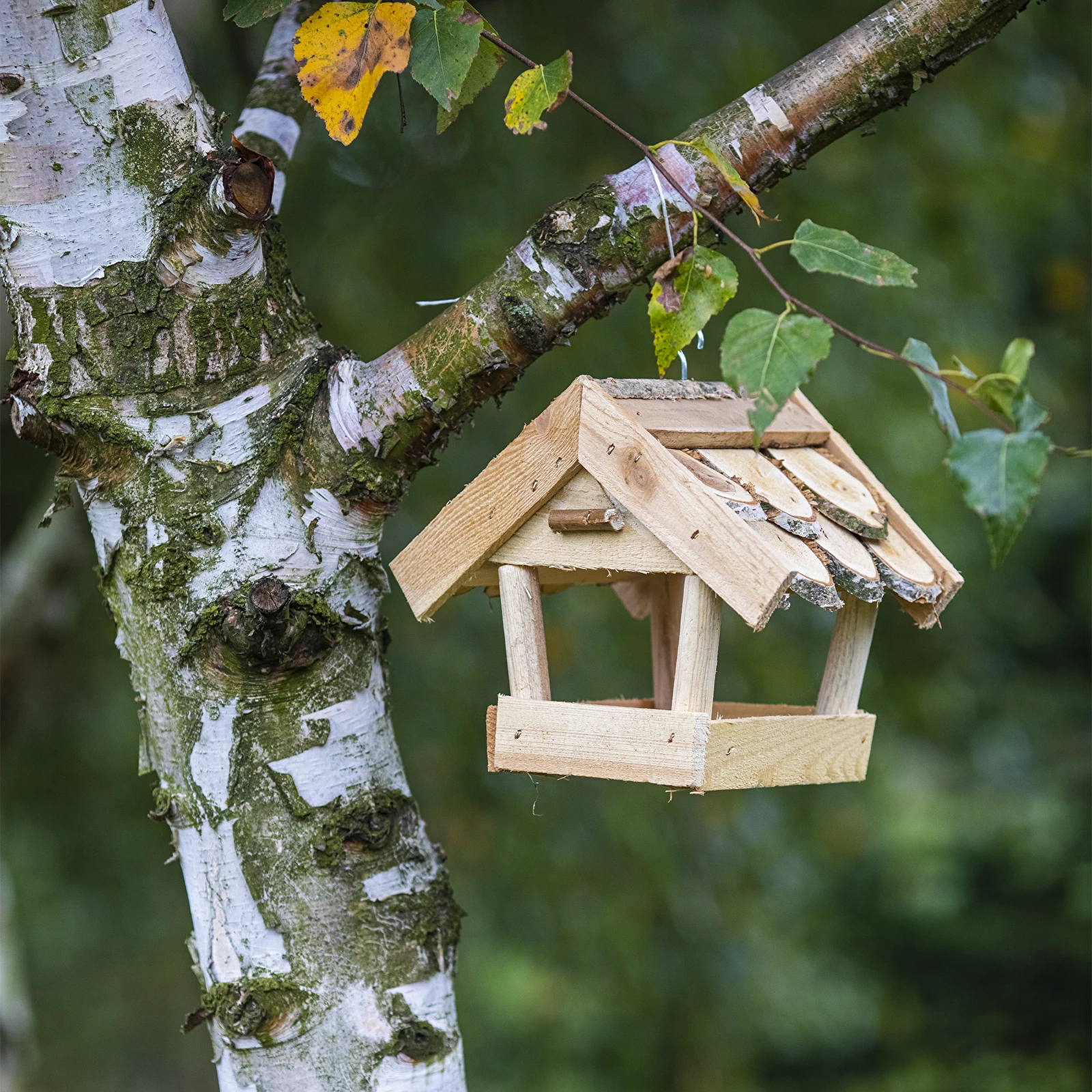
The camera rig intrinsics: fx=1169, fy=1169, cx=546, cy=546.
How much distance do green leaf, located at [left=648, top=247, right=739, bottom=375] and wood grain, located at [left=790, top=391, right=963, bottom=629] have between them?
32 cm

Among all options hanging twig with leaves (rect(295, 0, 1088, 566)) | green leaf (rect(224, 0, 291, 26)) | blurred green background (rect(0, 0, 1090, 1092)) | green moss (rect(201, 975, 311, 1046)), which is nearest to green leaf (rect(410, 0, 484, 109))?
hanging twig with leaves (rect(295, 0, 1088, 566))

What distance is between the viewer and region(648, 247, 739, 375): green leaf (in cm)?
95

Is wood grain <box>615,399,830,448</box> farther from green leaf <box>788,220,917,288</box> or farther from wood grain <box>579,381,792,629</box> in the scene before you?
green leaf <box>788,220,917,288</box>

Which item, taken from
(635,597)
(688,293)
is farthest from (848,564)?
(635,597)

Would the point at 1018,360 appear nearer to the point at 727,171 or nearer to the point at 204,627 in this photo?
the point at 727,171

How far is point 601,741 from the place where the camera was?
3.69 ft

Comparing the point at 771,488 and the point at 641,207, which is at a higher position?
the point at 641,207

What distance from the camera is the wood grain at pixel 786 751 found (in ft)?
3.60

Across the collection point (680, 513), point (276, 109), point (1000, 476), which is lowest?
point (680, 513)

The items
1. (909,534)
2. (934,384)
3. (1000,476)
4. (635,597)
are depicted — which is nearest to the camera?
(1000,476)

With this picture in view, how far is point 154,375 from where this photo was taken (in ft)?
3.75

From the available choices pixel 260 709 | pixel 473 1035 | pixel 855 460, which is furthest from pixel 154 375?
pixel 473 1035

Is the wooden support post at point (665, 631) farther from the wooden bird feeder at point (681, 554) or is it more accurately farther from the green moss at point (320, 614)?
the green moss at point (320, 614)

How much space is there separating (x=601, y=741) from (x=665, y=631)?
370 millimetres
